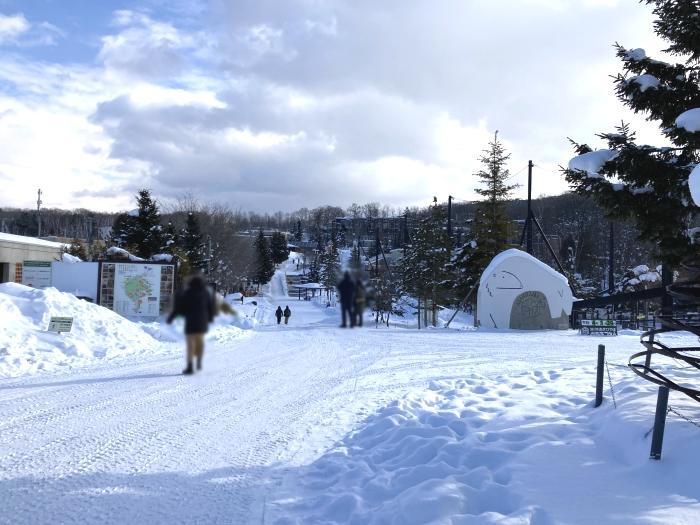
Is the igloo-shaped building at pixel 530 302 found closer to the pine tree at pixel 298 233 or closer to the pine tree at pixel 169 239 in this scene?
the pine tree at pixel 298 233

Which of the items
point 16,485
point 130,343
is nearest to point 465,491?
point 16,485

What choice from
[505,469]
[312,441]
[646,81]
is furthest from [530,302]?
[646,81]

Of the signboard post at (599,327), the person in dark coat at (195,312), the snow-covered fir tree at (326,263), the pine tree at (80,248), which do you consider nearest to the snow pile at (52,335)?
the pine tree at (80,248)

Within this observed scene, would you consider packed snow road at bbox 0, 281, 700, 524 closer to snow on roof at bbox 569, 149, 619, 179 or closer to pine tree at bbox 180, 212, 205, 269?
pine tree at bbox 180, 212, 205, 269

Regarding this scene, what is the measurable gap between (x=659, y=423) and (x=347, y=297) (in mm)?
15936

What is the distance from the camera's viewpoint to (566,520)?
12.7 metres

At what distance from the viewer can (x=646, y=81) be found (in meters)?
15.6

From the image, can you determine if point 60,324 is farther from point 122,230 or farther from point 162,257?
point 162,257

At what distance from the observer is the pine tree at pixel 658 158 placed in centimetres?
1466

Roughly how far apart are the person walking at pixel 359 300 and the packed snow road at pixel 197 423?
0.65m

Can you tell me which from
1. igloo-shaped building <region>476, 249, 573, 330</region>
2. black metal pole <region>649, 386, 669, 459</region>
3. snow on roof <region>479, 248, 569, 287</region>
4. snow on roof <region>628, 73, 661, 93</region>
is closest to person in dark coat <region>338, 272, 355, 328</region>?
black metal pole <region>649, 386, 669, 459</region>

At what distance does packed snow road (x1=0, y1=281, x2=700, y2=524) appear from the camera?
49.1 feet

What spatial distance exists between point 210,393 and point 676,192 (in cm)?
2147

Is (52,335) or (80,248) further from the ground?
(80,248)
